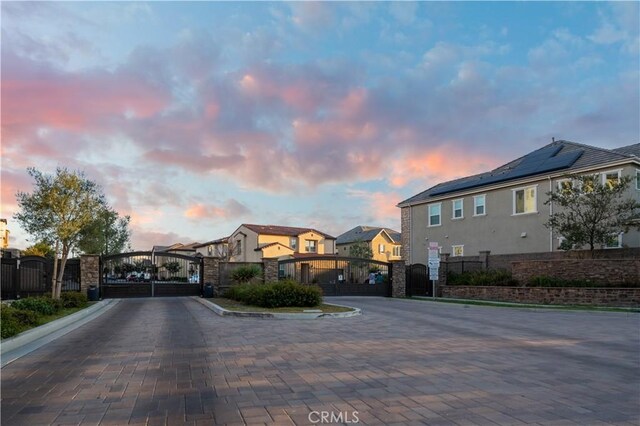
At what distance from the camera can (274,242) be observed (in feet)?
192

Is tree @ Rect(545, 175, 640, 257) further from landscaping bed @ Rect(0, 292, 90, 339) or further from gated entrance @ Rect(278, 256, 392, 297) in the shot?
landscaping bed @ Rect(0, 292, 90, 339)

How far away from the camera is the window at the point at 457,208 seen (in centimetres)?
3512

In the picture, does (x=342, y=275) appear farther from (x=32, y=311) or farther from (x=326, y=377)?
(x=326, y=377)

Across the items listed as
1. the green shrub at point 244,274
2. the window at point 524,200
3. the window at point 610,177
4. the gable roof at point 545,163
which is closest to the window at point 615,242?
the window at point 610,177

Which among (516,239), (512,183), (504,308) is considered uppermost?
(512,183)

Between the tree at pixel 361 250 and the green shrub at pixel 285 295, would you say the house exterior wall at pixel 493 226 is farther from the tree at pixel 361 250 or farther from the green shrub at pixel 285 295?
the tree at pixel 361 250

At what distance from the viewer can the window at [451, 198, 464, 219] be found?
35.1 m

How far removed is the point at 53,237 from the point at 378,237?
61.9 metres

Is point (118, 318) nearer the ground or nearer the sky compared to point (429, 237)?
nearer the ground

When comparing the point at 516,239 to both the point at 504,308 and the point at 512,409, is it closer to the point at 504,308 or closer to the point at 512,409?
the point at 504,308

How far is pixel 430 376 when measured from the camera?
22.9ft

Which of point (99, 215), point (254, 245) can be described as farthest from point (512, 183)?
point (254, 245)

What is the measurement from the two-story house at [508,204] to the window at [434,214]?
3 cm

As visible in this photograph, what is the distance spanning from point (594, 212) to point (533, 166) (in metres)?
9.10
